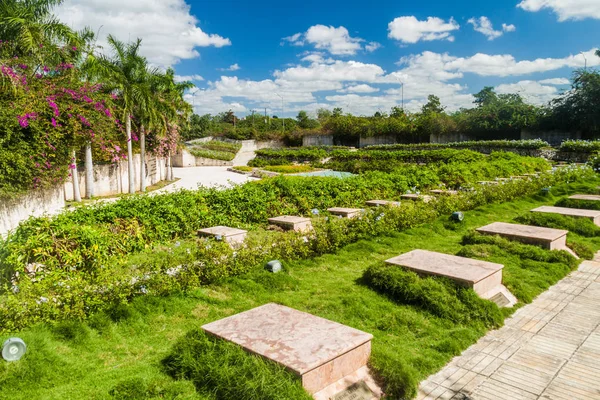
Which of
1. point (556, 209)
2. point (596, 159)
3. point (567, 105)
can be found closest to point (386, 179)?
point (556, 209)

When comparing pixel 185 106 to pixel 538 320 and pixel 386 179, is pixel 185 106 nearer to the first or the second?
pixel 386 179

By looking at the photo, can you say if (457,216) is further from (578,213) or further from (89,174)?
(89,174)

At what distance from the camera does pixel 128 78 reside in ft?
61.5

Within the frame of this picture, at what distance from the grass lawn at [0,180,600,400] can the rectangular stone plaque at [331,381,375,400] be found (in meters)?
0.20

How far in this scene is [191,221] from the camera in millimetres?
8469

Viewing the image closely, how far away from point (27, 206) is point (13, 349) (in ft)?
24.9

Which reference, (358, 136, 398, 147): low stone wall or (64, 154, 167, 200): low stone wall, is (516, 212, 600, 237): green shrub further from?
(358, 136, 398, 147): low stone wall

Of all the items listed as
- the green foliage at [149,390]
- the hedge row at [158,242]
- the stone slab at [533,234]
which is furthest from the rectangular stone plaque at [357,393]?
the stone slab at [533,234]

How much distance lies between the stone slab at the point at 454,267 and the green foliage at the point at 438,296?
0.11 metres

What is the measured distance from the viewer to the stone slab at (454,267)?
5.12m

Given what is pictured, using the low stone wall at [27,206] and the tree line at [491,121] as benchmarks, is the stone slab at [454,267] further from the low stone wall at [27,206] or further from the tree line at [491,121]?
the tree line at [491,121]

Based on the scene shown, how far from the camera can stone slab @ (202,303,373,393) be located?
3086 mm

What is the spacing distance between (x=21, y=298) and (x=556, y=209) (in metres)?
10.1

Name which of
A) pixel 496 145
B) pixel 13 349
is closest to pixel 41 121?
pixel 13 349
